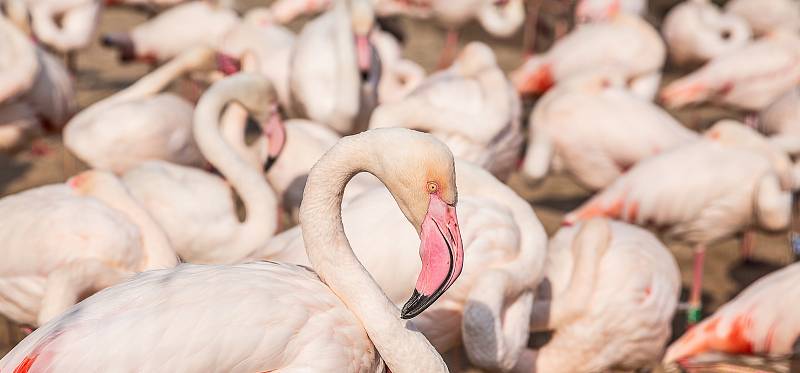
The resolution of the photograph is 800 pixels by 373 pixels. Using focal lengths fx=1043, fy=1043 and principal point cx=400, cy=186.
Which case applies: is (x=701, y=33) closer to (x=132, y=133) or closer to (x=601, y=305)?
(x=601, y=305)

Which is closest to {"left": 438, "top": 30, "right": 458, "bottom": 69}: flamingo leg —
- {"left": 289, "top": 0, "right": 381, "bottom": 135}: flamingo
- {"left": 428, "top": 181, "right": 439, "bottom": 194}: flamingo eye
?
{"left": 289, "top": 0, "right": 381, "bottom": 135}: flamingo

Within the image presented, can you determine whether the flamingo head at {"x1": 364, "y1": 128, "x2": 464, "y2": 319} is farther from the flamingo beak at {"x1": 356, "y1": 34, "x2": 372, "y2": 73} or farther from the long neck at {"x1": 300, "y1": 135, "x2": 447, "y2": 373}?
the flamingo beak at {"x1": 356, "y1": 34, "x2": 372, "y2": 73}

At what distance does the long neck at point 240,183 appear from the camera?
14.9 feet

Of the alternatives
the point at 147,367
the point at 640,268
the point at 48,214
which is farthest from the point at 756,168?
the point at 147,367

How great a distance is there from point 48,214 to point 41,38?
4.22 meters

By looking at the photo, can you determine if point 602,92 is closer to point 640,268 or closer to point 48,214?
point 640,268

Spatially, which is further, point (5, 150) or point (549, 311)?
point (5, 150)

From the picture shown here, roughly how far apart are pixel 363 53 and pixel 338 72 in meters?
0.28

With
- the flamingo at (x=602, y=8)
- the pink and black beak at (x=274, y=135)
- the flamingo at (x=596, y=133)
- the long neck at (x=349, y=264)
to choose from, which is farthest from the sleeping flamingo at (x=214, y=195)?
the flamingo at (x=602, y=8)

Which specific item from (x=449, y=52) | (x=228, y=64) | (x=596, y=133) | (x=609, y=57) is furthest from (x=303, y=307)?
(x=449, y=52)

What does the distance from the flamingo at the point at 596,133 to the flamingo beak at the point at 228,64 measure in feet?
6.02

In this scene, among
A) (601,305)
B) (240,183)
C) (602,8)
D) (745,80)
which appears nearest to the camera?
(601,305)

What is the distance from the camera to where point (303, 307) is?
270cm

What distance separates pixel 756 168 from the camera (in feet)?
17.5
